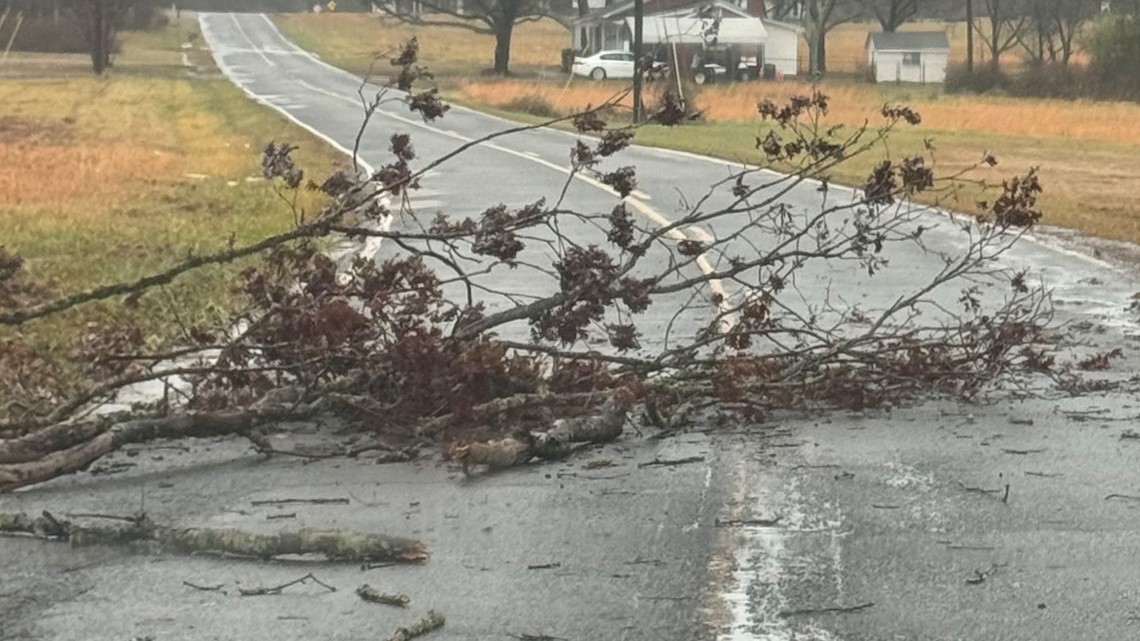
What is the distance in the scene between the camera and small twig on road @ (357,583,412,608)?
19.2 feet

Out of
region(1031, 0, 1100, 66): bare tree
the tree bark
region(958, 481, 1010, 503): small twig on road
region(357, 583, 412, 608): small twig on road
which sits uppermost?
region(1031, 0, 1100, 66): bare tree

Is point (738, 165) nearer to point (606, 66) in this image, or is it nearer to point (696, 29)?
point (606, 66)

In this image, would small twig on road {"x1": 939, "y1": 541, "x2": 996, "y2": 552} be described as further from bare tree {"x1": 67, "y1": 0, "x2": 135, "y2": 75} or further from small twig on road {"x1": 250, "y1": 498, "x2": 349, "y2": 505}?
bare tree {"x1": 67, "y1": 0, "x2": 135, "y2": 75}

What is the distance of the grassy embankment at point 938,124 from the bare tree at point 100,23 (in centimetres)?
1047

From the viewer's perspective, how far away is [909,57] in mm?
97375

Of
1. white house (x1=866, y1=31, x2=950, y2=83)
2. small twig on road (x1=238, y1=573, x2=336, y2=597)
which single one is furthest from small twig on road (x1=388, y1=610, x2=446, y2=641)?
white house (x1=866, y1=31, x2=950, y2=83)

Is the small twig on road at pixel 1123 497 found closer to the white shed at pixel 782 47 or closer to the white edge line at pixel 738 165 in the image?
the white edge line at pixel 738 165

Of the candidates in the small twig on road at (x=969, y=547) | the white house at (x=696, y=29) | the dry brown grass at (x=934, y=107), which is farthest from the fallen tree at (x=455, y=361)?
the white house at (x=696, y=29)

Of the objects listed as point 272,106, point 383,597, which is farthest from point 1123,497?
point 272,106

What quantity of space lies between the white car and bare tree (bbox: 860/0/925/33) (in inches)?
961

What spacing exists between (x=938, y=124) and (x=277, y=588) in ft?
157

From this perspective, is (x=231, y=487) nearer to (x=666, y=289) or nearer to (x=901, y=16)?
(x=666, y=289)

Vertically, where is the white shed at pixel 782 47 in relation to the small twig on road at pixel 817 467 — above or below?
above

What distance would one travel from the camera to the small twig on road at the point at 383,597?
587 centimetres
